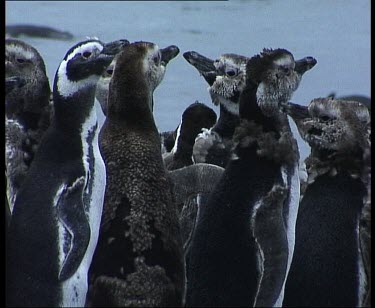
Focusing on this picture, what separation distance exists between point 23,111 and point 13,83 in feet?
0.71

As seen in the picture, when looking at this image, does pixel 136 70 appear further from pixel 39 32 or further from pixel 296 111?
pixel 39 32

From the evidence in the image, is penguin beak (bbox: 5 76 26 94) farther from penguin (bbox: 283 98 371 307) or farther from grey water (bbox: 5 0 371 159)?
grey water (bbox: 5 0 371 159)

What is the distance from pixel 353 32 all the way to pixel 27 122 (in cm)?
883

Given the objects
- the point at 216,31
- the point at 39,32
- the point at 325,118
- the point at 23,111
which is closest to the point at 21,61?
the point at 23,111

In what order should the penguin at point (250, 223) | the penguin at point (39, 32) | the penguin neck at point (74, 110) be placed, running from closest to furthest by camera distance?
1. the penguin at point (250, 223)
2. the penguin neck at point (74, 110)
3. the penguin at point (39, 32)

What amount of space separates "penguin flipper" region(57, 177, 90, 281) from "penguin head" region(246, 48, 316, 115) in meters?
0.88

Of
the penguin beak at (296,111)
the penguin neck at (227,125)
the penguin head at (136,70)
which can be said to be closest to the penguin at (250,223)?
the penguin beak at (296,111)

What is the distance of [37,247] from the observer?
180 inches

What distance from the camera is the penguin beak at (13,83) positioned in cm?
516

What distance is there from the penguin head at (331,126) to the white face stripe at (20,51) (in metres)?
1.26

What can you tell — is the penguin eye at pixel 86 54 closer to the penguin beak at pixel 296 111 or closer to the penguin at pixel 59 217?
the penguin at pixel 59 217

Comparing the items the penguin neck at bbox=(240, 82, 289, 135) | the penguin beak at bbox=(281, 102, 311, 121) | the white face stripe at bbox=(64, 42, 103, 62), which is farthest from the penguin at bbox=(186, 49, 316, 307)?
the white face stripe at bbox=(64, 42, 103, 62)

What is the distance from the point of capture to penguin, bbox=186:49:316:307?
184 inches
